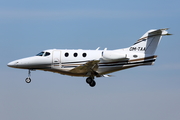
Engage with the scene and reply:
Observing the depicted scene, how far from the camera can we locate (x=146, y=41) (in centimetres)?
5259

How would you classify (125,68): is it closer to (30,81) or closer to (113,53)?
(113,53)

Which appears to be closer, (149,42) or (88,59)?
(88,59)

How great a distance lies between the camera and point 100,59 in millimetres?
52000

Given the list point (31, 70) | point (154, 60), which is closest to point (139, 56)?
point (154, 60)

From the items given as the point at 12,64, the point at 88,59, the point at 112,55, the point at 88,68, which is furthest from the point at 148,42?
the point at 12,64

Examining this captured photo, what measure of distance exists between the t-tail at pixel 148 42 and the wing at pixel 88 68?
3.92 meters

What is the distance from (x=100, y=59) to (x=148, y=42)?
4.62m

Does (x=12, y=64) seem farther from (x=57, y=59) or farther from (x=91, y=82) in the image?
(x=91, y=82)

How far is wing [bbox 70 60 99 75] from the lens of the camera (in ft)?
166

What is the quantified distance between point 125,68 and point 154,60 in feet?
8.83

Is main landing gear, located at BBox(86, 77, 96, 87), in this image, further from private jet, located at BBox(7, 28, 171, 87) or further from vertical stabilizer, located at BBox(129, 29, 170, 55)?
vertical stabilizer, located at BBox(129, 29, 170, 55)

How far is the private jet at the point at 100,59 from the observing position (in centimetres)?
5178

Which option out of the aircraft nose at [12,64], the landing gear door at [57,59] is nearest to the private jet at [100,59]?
the landing gear door at [57,59]

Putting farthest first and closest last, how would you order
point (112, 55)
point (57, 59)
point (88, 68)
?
point (57, 59)
point (88, 68)
point (112, 55)
